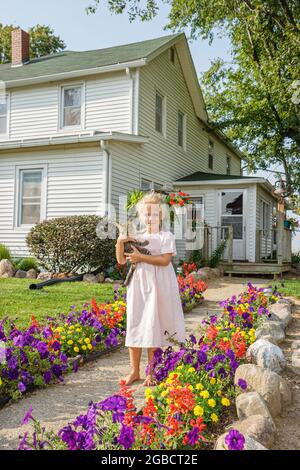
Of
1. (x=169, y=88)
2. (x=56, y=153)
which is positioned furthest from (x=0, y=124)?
(x=169, y=88)

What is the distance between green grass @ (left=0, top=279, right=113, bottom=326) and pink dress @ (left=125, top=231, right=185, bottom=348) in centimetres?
241

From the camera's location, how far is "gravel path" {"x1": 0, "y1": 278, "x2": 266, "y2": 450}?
2949 mm

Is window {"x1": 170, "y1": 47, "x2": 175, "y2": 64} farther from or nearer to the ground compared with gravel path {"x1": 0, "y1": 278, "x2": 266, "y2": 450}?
farther from the ground

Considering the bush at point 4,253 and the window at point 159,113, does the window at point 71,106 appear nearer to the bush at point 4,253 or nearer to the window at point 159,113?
the window at point 159,113

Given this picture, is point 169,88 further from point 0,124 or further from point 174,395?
point 174,395

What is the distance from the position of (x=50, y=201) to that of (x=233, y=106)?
1164 centimetres

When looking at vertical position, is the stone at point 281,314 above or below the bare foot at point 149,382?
above

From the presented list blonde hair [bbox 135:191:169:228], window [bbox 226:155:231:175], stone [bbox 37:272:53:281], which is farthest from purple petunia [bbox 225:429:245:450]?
window [bbox 226:155:231:175]

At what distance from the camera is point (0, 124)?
15.7 m

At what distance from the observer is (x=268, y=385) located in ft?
10.1

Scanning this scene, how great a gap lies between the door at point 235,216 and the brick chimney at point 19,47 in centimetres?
999

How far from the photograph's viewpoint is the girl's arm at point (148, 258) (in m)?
3.66

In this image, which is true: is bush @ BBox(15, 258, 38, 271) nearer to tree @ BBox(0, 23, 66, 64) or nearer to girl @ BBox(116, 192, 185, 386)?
girl @ BBox(116, 192, 185, 386)

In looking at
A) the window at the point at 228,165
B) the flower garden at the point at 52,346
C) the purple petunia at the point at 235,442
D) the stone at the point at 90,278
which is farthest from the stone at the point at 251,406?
the window at the point at 228,165
